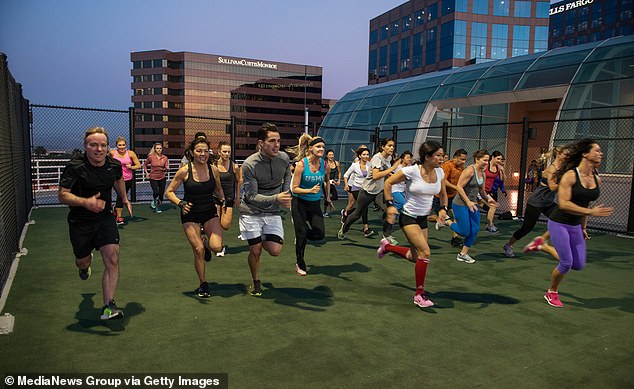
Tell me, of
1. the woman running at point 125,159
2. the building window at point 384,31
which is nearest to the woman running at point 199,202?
the woman running at point 125,159

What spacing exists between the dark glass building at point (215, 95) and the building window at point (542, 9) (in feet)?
191

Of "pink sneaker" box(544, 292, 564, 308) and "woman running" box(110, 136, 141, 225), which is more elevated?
"woman running" box(110, 136, 141, 225)

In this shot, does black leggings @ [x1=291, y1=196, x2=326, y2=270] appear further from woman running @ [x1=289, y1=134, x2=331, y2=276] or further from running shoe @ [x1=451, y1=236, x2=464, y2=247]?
running shoe @ [x1=451, y1=236, x2=464, y2=247]

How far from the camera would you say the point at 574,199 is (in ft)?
15.2

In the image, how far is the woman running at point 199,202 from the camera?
192 inches

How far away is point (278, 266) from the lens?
6.59 m

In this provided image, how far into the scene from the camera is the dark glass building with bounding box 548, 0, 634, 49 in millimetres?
86500

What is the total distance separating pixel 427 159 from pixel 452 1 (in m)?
76.7

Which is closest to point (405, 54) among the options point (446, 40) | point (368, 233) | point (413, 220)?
point (446, 40)

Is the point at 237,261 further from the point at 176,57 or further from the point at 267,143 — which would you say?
the point at 176,57

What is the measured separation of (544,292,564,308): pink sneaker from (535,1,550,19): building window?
81669 millimetres

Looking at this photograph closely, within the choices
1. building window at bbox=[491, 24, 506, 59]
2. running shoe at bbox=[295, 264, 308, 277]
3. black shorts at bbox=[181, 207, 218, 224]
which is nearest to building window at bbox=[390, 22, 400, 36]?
building window at bbox=[491, 24, 506, 59]

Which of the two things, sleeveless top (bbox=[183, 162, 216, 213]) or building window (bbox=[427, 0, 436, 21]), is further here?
building window (bbox=[427, 0, 436, 21])

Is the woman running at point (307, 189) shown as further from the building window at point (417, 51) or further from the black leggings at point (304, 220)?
the building window at point (417, 51)
